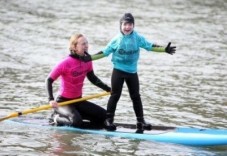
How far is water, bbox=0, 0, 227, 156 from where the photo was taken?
396 inches

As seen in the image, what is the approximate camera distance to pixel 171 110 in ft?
41.8

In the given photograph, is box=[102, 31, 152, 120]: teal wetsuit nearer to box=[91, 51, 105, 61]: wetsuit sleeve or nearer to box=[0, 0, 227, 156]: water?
box=[91, 51, 105, 61]: wetsuit sleeve

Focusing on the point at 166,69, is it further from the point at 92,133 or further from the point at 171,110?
the point at 92,133

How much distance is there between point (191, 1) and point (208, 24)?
33.7 ft

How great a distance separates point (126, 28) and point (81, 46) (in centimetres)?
87

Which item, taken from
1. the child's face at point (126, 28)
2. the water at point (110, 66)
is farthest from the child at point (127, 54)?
the water at point (110, 66)

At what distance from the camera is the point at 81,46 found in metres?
10.2

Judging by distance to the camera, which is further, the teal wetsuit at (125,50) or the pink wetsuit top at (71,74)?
the pink wetsuit top at (71,74)

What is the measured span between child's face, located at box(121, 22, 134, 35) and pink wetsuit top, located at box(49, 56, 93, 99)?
988 millimetres

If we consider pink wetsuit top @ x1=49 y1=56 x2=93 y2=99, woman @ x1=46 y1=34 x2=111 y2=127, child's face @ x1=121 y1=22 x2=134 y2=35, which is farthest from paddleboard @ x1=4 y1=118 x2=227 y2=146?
child's face @ x1=121 y1=22 x2=134 y2=35

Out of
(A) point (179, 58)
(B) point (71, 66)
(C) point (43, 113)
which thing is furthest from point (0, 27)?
(B) point (71, 66)

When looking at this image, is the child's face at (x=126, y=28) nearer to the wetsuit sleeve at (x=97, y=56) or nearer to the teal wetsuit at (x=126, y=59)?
the teal wetsuit at (x=126, y=59)

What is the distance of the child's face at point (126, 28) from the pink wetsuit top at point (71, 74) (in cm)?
99

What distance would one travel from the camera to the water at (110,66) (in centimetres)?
1005
